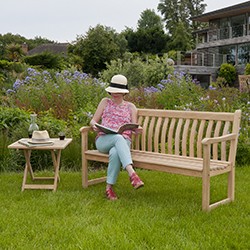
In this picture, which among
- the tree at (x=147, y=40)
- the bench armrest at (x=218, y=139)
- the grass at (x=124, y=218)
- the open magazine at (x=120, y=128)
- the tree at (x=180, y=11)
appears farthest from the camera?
the tree at (x=180, y=11)

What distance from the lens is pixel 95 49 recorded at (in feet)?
107

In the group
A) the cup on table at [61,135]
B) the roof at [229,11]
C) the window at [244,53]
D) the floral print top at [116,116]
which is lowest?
the cup on table at [61,135]

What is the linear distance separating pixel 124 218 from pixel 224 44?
3117cm

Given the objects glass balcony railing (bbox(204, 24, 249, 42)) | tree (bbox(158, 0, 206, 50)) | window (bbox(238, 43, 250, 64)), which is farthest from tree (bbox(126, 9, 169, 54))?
window (bbox(238, 43, 250, 64))

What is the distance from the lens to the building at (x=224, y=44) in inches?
1253

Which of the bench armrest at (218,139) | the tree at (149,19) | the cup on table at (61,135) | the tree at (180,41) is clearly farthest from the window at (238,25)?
the tree at (149,19)

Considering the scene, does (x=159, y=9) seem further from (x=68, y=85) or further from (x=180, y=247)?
(x=180, y=247)

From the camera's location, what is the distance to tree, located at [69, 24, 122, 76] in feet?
107

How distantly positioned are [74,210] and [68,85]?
5.03 meters

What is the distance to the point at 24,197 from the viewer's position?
494cm

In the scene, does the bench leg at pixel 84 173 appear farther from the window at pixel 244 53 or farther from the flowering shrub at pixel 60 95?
the window at pixel 244 53

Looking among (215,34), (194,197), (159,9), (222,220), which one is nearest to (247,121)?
(194,197)

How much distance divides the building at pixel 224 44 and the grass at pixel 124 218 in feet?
83.7

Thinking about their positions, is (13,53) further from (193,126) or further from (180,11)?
(193,126)
